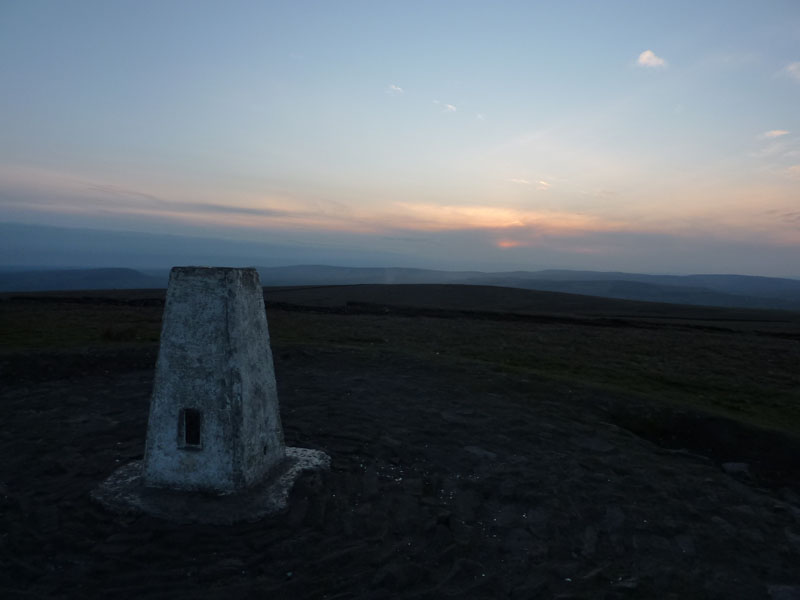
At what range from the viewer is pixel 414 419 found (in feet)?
34.7

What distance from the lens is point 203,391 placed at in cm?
668

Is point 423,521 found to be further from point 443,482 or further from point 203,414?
point 203,414

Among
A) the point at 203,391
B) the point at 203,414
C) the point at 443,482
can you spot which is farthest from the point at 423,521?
the point at 203,391

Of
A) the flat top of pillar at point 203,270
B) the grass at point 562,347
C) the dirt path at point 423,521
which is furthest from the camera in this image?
the grass at point 562,347

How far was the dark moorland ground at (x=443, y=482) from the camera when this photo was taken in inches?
217

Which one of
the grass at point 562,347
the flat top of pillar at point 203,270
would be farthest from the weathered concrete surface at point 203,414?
the grass at point 562,347

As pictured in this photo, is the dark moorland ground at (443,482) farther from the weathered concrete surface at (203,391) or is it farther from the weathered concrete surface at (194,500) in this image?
the weathered concrete surface at (203,391)

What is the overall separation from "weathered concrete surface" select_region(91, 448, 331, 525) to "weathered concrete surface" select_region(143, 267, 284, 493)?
14 cm

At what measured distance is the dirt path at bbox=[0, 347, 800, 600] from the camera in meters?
5.40

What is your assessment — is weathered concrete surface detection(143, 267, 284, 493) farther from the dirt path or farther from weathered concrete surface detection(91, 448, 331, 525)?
the dirt path

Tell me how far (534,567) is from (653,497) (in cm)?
307

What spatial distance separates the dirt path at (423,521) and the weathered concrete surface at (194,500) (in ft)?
0.54

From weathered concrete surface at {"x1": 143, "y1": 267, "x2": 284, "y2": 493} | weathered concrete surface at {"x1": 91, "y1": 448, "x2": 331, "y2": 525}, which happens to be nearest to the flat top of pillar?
weathered concrete surface at {"x1": 143, "y1": 267, "x2": 284, "y2": 493}

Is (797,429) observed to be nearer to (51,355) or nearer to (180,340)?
(180,340)
